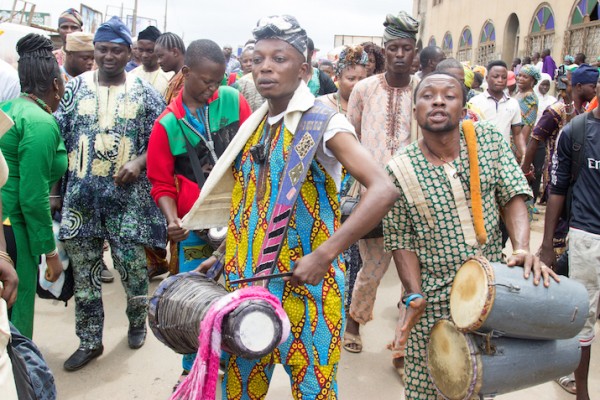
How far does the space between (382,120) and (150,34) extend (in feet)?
11.8

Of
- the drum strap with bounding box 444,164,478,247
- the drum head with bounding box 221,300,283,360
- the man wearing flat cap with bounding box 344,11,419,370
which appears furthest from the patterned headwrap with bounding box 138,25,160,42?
the drum head with bounding box 221,300,283,360

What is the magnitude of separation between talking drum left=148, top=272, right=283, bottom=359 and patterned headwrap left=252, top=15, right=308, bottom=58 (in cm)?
96

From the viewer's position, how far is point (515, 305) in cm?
234

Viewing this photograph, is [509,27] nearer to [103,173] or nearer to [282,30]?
[103,173]

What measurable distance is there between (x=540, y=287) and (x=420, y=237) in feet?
1.93

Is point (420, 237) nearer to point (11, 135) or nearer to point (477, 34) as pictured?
point (11, 135)

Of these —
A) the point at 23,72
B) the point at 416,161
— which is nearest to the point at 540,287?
the point at 416,161

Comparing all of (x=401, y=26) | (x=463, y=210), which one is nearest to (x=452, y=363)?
(x=463, y=210)

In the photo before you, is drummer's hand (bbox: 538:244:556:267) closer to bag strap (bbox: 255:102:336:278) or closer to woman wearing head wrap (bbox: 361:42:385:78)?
bag strap (bbox: 255:102:336:278)

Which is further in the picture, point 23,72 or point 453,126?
point 23,72

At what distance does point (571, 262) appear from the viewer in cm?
362

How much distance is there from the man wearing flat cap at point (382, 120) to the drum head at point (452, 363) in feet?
5.18

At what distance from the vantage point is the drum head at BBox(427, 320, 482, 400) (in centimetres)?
244

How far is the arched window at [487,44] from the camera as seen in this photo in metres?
23.7
